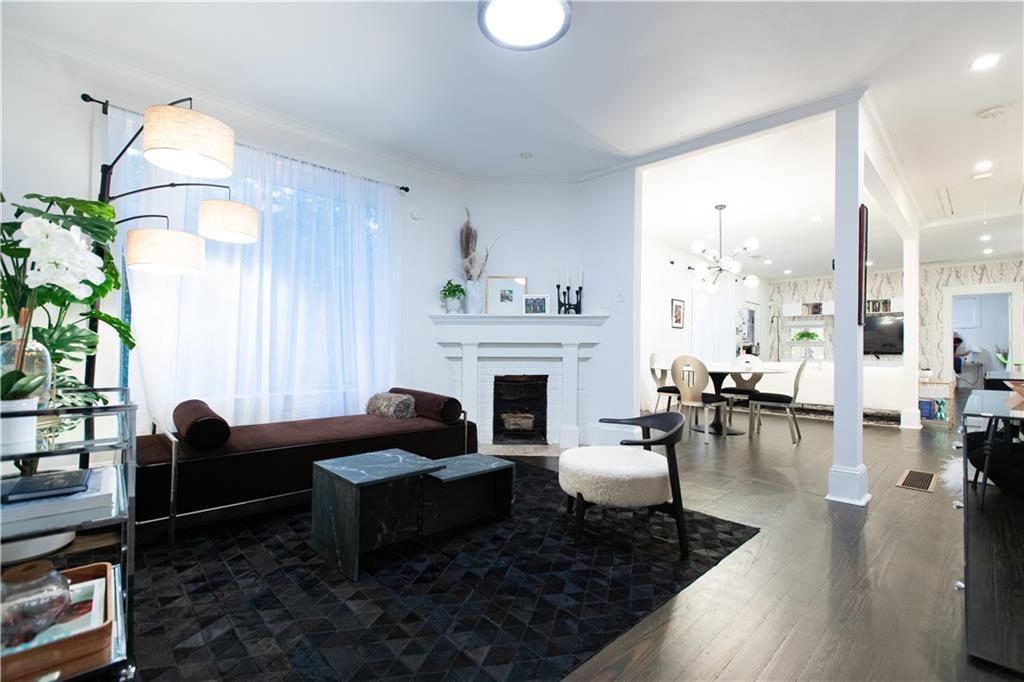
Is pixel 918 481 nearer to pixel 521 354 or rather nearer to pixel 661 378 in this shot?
pixel 661 378

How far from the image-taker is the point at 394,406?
3.70m

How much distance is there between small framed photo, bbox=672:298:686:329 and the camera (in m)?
7.89

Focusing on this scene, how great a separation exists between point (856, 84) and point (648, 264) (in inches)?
172

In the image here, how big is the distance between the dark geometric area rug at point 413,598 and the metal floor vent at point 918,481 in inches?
71.2

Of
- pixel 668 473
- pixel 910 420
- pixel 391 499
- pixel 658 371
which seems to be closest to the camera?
pixel 391 499

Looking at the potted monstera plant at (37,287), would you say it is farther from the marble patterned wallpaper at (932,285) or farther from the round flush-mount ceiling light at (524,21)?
the marble patterned wallpaper at (932,285)

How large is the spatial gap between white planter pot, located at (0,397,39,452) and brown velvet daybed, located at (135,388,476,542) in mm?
1292

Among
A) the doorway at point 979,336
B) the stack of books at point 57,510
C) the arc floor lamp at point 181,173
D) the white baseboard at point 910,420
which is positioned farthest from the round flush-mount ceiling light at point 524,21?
the doorway at point 979,336

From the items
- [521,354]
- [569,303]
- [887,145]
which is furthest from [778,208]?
[521,354]

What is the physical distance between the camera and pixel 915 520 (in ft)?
9.01

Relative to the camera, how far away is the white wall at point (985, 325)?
406 inches

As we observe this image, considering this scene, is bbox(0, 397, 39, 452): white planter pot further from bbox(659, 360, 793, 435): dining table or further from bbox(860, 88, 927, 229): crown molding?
bbox(659, 360, 793, 435): dining table

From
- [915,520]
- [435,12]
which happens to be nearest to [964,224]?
[915,520]

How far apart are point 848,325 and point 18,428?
156 inches
